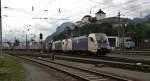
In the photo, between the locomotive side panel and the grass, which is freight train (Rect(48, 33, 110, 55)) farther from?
the grass

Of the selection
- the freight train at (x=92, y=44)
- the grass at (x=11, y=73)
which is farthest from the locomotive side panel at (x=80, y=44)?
the grass at (x=11, y=73)

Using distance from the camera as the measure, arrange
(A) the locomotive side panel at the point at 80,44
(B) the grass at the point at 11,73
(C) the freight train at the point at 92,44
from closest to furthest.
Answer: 1. (B) the grass at the point at 11,73
2. (C) the freight train at the point at 92,44
3. (A) the locomotive side panel at the point at 80,44

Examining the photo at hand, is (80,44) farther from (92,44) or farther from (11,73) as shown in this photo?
(11,73)

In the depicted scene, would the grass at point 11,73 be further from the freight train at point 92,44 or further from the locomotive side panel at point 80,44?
the locomotive side panel at point 80,44

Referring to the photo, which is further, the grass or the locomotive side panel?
the locomotive side panel

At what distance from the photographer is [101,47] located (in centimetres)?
4550

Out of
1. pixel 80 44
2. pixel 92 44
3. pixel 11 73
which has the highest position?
pixel 80 44

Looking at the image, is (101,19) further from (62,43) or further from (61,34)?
(62,43)

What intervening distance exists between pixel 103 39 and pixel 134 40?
54326 mm

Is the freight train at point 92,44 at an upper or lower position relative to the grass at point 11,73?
upper

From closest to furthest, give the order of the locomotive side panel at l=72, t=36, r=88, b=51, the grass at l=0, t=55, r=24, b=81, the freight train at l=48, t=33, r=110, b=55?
the grass at l=0, t=55, r=24, b=81
the freight train at l=48, t=33, r=110, b=55
the locomotive side panel at l=72, t=36, r=88, b=51

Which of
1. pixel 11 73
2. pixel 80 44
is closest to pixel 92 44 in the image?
pixel 80 44

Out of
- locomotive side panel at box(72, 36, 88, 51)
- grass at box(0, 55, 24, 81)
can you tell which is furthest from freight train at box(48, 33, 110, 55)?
grass at box(0, 55, 24, 81)

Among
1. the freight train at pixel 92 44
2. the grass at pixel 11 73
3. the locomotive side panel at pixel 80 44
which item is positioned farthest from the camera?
the locomotive side panel at pixel 80 44
